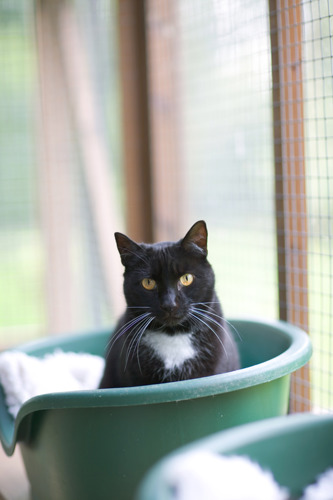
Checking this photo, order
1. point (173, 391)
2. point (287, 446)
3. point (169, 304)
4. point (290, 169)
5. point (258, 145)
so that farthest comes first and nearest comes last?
point (258, 145)
point (290, 169)
point (169, 304)
point (173, 391)
point (287, 446)

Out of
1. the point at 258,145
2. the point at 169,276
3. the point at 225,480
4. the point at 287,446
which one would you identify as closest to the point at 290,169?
the point at 258,145

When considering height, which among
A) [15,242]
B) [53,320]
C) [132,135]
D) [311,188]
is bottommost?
[53,320]

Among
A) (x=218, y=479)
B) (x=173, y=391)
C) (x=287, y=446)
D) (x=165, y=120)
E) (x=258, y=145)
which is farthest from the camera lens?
(x=165, y=120)

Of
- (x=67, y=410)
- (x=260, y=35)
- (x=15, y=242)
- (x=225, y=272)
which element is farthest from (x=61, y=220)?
(x=67, y=410)

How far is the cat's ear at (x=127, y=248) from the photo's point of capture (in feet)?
4.04

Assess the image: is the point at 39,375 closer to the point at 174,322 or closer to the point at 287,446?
the point at 174,322

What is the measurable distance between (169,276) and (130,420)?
0.95ft

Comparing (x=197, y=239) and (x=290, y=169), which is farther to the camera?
(x=290, y=169)

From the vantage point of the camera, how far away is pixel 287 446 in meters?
0.82

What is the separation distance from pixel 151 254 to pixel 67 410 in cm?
35

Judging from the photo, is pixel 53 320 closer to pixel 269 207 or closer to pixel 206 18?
pixel 269 207

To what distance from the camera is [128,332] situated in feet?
4.17

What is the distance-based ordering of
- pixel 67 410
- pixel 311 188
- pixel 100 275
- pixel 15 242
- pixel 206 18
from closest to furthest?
pixel 67 410, pixel 311 188, pixel 206 18, pixel 100 275, pixel 15 242

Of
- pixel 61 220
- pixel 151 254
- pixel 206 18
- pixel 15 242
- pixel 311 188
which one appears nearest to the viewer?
pixel 151 254
